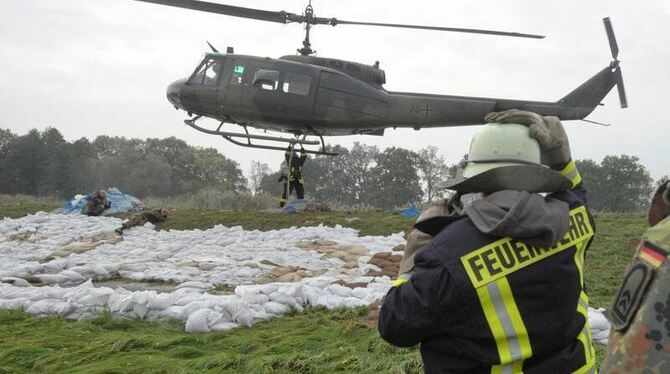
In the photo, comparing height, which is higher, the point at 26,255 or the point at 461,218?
the point at 461,218

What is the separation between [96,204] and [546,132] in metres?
12.5

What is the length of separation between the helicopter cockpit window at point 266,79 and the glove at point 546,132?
29.9 feet

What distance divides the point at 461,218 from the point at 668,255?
2.78 ft

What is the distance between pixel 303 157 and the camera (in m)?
12.5

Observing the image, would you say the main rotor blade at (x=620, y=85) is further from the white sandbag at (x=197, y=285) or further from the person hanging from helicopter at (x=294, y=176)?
the white sandbag at (x=197, y=285)

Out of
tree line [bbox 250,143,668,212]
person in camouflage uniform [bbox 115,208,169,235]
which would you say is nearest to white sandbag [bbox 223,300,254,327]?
person in camouflage uniform [bbox 115,208,169,235]

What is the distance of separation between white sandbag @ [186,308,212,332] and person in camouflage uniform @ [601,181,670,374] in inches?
158

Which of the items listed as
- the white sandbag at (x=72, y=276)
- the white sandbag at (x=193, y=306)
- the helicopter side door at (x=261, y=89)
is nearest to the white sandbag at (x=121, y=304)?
the white sandbag at (x=193, y=306)

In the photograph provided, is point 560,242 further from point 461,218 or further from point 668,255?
point 668,255

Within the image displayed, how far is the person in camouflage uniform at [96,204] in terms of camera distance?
1277 cm

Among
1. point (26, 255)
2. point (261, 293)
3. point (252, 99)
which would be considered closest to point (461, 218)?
point (261, 293)

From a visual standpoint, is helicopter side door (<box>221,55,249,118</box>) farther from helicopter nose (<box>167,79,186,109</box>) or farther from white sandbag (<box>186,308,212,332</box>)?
white sandbag (<box>186,308,212,332</box>)

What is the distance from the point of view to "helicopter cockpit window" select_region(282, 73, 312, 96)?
10.9 metres

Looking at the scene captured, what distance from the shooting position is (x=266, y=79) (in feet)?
35.7
